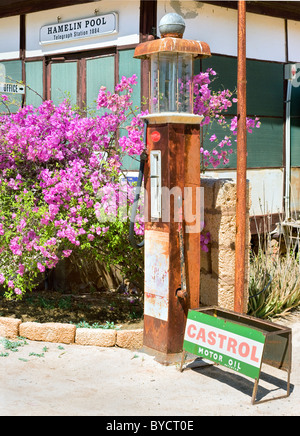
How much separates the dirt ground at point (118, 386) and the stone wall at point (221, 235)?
39.4 inches

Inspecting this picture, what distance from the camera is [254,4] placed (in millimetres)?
9922

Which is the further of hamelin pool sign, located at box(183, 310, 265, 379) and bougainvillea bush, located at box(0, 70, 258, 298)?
bougainvillea bush, located at box(0, 70, 258, 298)

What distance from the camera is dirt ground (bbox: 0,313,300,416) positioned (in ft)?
16.4

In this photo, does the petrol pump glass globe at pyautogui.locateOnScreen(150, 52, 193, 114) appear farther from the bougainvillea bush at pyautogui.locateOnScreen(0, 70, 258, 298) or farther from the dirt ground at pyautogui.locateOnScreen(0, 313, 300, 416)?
the dirt ground at pyautogui.locateOnScreen(0, 313, 300, 416)

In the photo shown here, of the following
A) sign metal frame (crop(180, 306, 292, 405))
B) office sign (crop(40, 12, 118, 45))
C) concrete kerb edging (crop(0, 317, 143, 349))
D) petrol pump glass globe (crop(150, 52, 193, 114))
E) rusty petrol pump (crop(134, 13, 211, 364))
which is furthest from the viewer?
office sign (crop(40, 12, 118, 45))

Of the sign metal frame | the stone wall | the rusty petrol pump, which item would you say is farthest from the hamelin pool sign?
the stone wall

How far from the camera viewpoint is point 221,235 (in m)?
6.87

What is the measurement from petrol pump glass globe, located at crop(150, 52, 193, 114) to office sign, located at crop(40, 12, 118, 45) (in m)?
3.14

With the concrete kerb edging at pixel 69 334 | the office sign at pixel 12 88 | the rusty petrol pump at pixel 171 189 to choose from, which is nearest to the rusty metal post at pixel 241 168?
the rusty petrol pump at pixel 171 189

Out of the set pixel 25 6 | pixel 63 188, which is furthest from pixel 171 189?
pixel 25 6

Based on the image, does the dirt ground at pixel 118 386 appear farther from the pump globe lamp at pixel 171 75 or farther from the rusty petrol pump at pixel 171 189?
the pump globe lamp at pixel 171 75

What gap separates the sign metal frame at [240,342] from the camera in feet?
17.1

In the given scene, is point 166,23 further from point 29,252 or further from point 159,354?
point 159,354

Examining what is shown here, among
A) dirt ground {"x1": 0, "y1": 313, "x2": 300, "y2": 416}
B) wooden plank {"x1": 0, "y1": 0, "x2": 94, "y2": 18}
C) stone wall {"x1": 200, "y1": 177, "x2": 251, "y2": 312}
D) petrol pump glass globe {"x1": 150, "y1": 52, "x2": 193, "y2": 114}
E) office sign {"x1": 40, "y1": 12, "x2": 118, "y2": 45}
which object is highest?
wooden plank {"x1": 0, "y1": 0, "x2": 94, "y2": 18}
